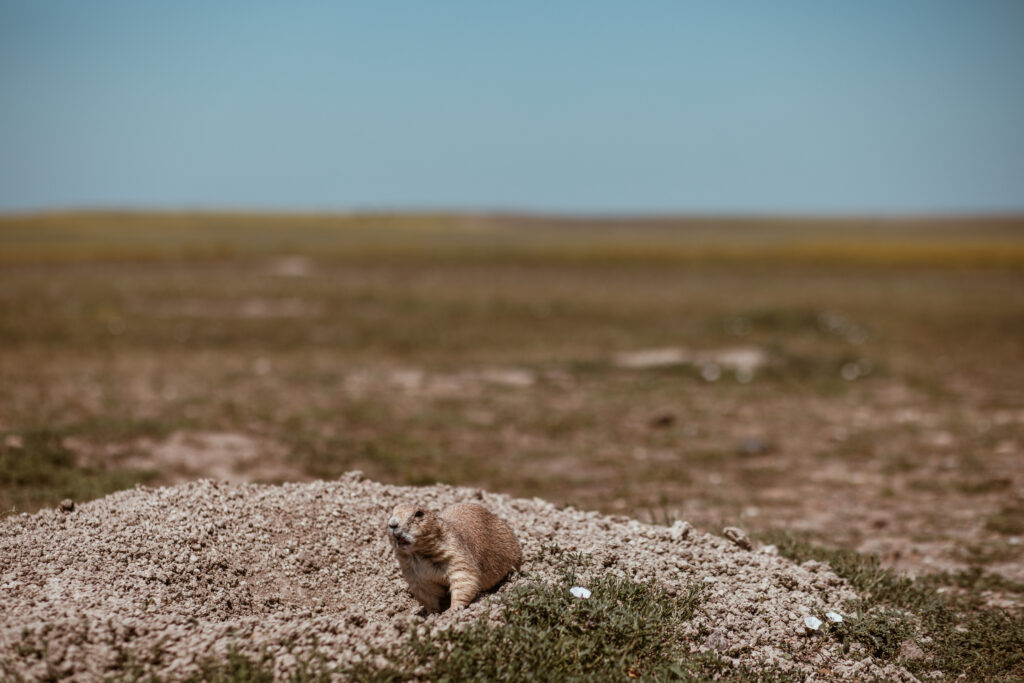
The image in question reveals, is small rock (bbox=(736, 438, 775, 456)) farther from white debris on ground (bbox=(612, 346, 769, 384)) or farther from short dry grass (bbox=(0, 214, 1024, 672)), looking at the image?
white debris on ground (bbox=(612, 346, 769, 384))

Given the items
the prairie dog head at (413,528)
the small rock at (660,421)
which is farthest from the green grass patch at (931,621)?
the small rock at (660,421)

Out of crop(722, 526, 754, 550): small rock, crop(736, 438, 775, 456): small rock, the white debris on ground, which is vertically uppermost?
crop(722, 526, 754, 550): small rock

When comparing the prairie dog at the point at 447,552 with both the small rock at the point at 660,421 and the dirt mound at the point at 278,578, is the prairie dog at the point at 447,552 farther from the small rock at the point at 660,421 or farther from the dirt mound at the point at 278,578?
the small rock at the point at 660,421

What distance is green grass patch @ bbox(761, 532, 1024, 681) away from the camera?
526 cm

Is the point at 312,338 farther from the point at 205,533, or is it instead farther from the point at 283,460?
the point at 205,533

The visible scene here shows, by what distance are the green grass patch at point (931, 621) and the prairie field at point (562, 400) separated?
684mm

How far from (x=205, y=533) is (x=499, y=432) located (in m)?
6.59

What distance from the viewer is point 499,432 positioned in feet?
39.3

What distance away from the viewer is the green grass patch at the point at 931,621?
5.26 meters

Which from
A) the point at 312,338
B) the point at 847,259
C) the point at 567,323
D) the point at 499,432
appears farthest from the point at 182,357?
the point at 847,259

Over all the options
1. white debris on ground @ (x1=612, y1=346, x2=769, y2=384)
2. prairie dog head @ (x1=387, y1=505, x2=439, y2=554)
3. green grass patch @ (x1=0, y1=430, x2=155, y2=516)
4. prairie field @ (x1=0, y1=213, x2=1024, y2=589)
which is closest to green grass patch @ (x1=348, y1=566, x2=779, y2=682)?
prairie dog head @ (x1=387, y1=505, x2=439, y2=554)

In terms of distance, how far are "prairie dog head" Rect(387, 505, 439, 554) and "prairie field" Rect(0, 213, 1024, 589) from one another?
3936 mm

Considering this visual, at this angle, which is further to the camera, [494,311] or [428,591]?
[494,311]

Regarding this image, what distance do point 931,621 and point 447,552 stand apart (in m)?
3.40
